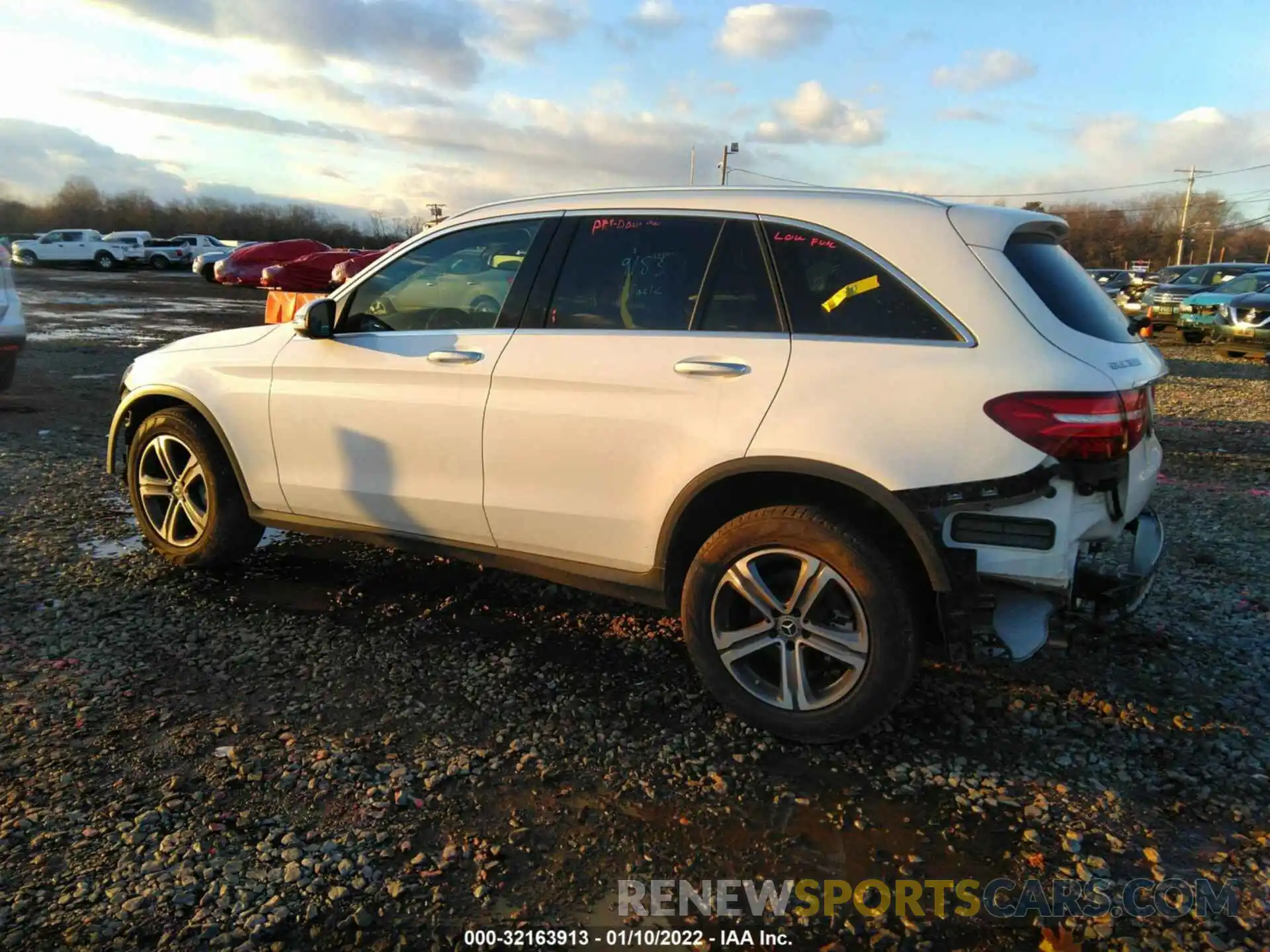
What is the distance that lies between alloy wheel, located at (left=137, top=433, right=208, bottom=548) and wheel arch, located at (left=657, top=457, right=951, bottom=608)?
2549 mm

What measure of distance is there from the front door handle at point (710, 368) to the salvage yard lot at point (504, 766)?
127 centimetres

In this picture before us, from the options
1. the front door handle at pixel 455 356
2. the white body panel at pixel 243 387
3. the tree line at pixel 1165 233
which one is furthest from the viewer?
the tree line at pixel 1165 233

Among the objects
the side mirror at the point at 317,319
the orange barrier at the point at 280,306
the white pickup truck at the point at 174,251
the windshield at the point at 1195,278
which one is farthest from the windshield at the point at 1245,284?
the white pickup truck at the point at 174,251

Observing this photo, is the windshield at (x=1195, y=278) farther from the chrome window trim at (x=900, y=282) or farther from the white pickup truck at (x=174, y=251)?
the white pickup truck at (x=174, y=251)

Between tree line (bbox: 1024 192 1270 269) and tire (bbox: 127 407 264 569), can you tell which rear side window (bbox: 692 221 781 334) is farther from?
tree line (bbox: 1024 192 1270 269)

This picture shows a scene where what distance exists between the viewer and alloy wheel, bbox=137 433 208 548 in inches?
175

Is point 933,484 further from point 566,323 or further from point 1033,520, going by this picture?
point 566,323

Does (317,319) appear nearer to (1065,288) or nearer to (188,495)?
(188,495)

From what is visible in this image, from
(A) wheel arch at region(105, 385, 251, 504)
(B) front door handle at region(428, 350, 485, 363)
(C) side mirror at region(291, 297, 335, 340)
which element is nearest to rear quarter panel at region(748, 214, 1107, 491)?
(B) front door handle at region(428, 350, 485, 363)

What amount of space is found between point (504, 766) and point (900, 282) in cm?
207

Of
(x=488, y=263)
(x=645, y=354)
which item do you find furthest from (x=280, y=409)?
(x=645, y=354)

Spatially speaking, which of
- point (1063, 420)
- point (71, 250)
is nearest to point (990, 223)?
point (1063, 420)

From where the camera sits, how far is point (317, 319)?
13.0 feet

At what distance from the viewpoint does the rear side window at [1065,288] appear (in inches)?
115
